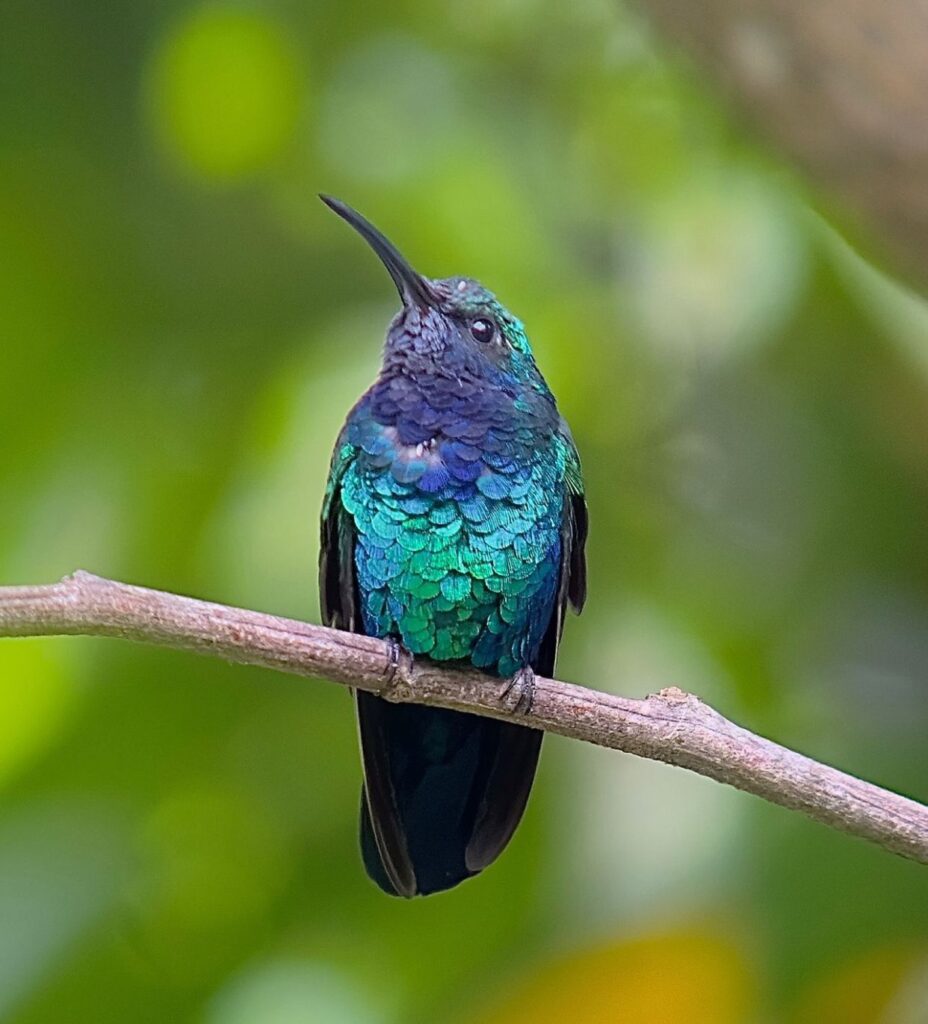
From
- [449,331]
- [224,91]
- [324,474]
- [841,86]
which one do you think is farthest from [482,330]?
[224,91]

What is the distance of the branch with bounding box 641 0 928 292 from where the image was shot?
101 inches

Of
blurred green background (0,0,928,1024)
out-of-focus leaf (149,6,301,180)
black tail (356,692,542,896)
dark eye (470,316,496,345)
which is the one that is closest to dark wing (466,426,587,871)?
black tail (356,692,542,896)

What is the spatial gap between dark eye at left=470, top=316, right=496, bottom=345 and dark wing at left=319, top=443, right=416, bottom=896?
14.1 inches

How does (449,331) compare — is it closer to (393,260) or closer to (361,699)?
(393,260)

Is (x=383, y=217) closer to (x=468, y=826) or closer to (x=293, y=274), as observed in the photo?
(x=293, y=274)

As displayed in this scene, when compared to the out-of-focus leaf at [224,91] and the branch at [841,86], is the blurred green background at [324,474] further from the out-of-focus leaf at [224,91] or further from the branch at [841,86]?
the branch at [841,86]

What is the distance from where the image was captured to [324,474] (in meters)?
3.24

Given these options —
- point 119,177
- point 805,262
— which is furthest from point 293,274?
→ point 805,262

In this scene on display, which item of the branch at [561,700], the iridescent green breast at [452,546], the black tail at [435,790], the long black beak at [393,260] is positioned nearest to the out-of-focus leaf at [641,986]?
the black tail at [435,790]

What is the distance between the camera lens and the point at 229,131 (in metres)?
3.55

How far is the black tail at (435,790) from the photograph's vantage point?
247 centimetres

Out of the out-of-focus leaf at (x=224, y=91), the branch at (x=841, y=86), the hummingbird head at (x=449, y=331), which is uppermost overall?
the out-of-focus leaf at (x=224, y=91)

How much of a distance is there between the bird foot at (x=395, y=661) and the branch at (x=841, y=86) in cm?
124

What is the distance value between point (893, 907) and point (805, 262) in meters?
1.47
